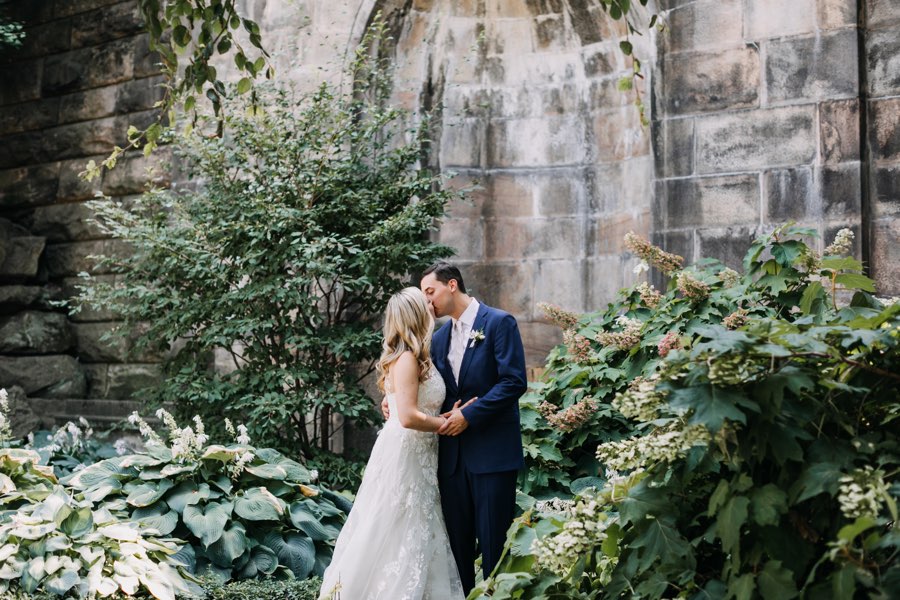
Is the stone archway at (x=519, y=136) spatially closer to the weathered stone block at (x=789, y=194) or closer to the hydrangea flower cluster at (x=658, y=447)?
the weathered stone block at (x=789, y=194)

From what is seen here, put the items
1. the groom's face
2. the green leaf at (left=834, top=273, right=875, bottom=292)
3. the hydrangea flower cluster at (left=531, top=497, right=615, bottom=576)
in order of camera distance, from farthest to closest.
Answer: the groom's face < the green leaf at (left=834, top=273, right=875, bottom=292) < the hydrangea flower cluster at (left=531, top=497, right=615, bottom=576)

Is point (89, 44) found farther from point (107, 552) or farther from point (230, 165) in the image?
point (107, 552)

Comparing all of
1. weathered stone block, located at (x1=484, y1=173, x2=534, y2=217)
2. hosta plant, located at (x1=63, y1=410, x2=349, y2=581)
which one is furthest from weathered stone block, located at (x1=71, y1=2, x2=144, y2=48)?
hosta plant, located at (x1=63, y1=410, x2=349, y2=581)

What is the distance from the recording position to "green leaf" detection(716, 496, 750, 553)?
2580 millimetres

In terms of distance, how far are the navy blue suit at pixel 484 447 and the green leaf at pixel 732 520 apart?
2.56m

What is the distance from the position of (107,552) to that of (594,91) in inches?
232

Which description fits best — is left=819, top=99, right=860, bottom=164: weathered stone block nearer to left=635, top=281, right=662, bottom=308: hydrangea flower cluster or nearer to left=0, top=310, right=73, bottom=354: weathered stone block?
left=635, top=281, right=662, bottom=308: hydrangea flower cluster

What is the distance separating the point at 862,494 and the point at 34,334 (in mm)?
10559

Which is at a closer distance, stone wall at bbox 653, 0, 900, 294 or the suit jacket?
the suit jacket

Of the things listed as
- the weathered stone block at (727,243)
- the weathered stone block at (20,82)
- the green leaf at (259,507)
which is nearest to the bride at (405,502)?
the green leaf at (259,507)

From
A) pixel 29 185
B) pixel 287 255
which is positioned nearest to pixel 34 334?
pixel 29 185

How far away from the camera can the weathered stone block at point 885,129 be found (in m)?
7.21

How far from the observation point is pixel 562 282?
9477mm

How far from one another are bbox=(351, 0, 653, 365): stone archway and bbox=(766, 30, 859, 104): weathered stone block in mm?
Result: 2030
